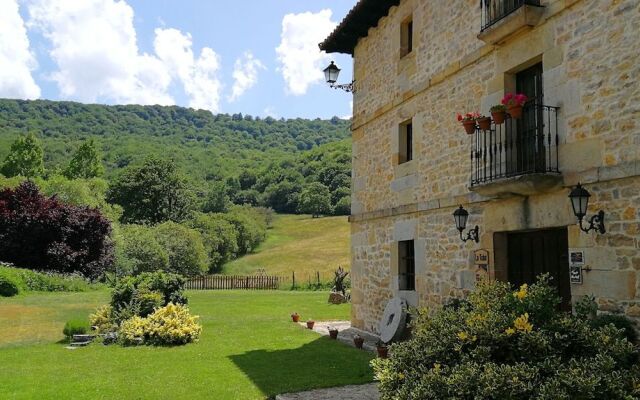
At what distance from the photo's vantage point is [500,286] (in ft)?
22.2

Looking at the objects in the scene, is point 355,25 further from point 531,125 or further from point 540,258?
point 540,258

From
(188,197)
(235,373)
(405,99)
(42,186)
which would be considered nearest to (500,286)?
(235,373)

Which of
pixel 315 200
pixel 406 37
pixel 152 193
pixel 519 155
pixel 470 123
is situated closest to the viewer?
pixel 519 155

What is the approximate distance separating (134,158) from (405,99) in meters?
73.7

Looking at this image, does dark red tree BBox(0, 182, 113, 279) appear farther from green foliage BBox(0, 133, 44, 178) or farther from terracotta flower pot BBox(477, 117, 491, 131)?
green foliage BBox(0, 133, 44, 178)

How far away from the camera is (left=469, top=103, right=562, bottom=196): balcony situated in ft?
25.9

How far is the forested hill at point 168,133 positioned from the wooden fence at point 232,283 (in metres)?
42.8

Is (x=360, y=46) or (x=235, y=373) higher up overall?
(x=360, y=46)

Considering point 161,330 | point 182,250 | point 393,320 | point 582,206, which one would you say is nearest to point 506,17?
point 582,206

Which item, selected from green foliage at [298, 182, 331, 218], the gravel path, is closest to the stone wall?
the gravel path

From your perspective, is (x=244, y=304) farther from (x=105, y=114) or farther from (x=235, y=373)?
(x=105, y=114)

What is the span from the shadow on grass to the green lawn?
0.05ft

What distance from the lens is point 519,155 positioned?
881cm

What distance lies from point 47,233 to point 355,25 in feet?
73.1
